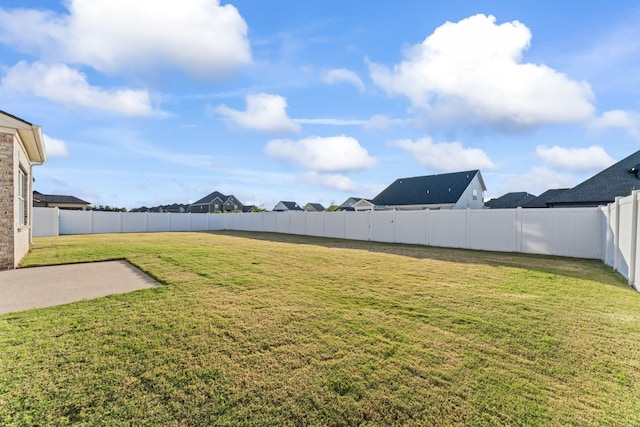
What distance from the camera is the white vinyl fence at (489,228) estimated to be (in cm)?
713

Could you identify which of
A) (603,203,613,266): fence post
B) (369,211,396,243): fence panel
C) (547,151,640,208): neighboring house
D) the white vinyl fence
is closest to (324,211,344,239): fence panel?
the white vinyl fence

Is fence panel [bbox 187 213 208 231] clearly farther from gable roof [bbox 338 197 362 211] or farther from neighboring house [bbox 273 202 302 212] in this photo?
neighboring house [bbox 273 202 302 212]

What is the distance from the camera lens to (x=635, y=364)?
2.78 meters

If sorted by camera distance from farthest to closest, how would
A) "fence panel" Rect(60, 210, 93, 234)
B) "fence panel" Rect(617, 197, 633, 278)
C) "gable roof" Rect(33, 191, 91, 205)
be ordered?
"gable roof" Rect(33, 191, 91, 205) → "fence panel" Rect(60, 210, 93, 234) → "fence panel" Rect(617, 197, 633, 278)

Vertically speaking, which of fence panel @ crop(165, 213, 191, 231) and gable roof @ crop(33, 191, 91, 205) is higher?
gable roof @ crop(33, 191, 91, 205)

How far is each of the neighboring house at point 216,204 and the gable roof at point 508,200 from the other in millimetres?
42353

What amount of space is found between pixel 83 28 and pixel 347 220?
44.4 ft

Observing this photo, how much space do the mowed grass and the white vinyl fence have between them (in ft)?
8.74

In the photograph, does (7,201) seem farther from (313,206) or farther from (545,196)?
(313,206)

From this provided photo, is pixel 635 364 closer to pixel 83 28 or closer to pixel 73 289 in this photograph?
pixel 73 289

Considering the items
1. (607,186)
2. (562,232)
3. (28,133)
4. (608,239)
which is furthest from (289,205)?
(608,239)

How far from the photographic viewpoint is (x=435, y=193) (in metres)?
26.4

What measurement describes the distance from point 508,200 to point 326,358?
38.3m

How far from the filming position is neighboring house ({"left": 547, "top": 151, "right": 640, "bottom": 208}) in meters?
15.6
